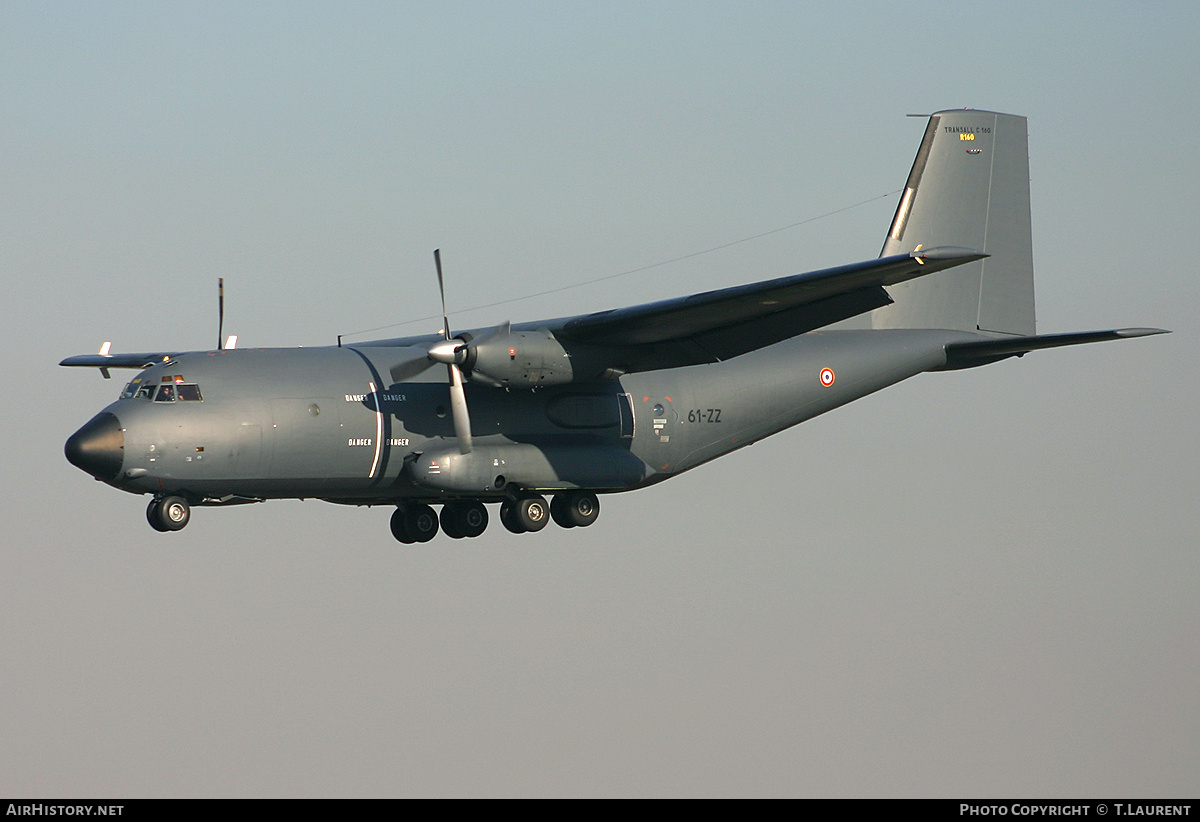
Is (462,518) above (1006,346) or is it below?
below

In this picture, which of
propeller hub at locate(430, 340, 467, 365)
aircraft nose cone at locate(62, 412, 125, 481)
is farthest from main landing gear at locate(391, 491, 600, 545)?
aircraft nose cone at locate(62, 412, 125, 481)

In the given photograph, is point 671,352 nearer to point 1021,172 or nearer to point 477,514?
point 477,514

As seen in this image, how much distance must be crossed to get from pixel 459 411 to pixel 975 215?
10.3 metres

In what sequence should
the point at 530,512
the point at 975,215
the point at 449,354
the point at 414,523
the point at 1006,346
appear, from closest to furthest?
the point at 449,354, the point at 530,512, the point at 414,523, the point at 1006,346, the point at 975,215

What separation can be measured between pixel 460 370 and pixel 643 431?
3.50 metres

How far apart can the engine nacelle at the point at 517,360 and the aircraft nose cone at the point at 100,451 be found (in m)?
4.72

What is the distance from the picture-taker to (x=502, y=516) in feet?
77.2

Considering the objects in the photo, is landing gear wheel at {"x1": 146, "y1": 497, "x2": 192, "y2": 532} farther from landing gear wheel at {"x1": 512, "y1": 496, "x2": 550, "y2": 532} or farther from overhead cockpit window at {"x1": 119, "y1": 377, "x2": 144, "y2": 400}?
landing gear wheel at {"x1": 512, "y1": 496, "x2": 550, "y2": 532}

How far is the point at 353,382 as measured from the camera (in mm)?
22203

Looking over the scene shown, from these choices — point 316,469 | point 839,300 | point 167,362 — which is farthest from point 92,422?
point 839,300

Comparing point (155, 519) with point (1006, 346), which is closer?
point (155, 519)

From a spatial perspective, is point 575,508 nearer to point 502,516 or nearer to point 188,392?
point 502,516

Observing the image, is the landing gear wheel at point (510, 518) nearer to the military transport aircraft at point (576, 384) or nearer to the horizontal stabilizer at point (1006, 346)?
the military transport aircraft at point (576, 384)

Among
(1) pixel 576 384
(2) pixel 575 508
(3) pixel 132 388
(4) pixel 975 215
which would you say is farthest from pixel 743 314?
(3) pixel 132 388
